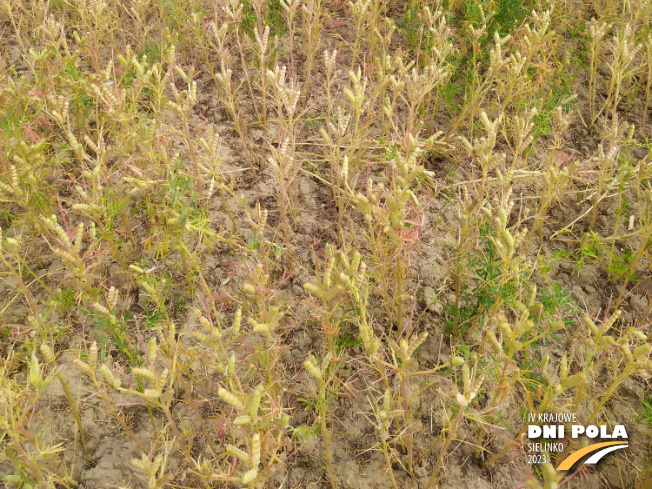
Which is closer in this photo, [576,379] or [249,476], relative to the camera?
[249,476]

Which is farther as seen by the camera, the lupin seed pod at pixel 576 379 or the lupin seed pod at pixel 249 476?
the lupin seed pod at pixel 576 379

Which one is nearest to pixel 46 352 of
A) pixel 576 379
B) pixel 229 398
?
pixel 229 398

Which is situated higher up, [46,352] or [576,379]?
[46,352]

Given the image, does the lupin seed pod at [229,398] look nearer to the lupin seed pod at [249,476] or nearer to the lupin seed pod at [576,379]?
the lupin seed pod at [249,476]

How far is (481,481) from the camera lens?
180 cm

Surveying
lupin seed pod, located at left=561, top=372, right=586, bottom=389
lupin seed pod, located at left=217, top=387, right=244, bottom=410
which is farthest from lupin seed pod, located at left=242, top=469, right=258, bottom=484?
lupin seed pod, located at left=561, top=372, right=586, bottom=389

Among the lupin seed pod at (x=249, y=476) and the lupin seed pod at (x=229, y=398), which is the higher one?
the lupin seed pod at (x=229, y=398)

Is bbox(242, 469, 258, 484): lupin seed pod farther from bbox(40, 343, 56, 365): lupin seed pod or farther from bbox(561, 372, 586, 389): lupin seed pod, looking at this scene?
bbox(561, 372, 586, 389): lupin seed pod

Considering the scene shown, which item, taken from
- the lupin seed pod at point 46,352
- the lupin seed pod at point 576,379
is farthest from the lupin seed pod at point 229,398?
the lupin seed pod at point 576,379

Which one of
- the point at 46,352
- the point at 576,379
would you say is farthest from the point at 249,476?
the point at 576,379

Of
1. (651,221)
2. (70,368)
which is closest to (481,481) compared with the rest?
(651,221)

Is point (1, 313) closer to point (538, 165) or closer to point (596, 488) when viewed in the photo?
point (596, 488)

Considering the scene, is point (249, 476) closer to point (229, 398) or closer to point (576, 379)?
point (229, 398)

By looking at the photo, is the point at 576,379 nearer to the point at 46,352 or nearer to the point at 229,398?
the point at 229,398
